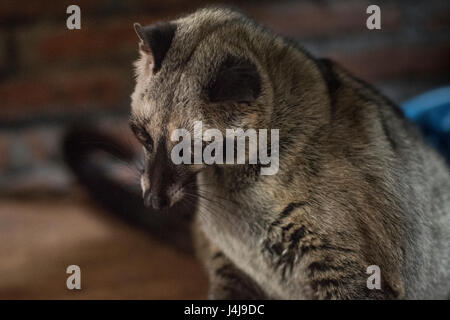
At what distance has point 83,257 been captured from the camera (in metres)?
1.26

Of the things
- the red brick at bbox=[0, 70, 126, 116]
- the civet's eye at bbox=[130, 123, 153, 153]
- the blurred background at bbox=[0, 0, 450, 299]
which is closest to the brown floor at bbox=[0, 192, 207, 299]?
the blurred background at bbox=[0, 0, 450, 299]

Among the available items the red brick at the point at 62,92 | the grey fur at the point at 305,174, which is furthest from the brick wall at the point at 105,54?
the grey fur at the point at 305,174

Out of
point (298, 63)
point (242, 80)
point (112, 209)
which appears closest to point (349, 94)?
point (298, 63)

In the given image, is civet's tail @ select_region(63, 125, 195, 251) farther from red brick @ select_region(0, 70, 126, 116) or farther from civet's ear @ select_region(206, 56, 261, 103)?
civet's ear @ select_region(206, 56, 261, 103)

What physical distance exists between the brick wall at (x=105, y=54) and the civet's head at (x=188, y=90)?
28cm

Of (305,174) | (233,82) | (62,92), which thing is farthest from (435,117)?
(62,92)

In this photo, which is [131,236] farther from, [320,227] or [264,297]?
[320,227]

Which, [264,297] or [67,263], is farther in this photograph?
[67,263]

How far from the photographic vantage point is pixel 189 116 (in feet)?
2.22

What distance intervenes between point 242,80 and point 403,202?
0.89ft

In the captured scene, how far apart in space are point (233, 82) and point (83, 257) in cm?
73

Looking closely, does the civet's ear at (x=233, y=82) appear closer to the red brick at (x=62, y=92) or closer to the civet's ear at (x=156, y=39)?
the civet's ear at (x=156, y=39)

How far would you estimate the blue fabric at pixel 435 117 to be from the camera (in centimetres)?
117

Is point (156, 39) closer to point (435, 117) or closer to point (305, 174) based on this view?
point (305, 174)
